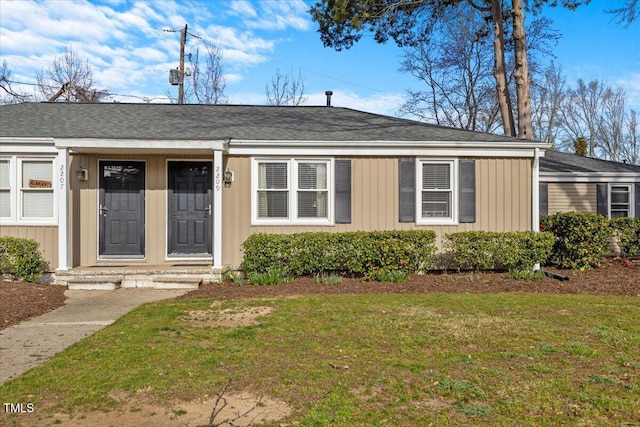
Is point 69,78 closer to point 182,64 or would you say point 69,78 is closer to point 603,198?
point 182,64

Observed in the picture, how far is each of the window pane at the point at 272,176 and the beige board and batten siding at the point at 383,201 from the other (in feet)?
0.86

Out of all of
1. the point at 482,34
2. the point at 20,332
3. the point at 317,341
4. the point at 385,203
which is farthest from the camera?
the point at 482,34

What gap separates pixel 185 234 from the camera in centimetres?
954

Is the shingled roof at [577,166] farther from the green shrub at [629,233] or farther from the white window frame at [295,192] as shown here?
the white window frame at [295,192]

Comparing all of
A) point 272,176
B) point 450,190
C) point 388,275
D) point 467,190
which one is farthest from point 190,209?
point 467,190

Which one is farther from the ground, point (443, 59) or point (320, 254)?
point (443, 59)

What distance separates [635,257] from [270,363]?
444 inches

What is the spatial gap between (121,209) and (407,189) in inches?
229

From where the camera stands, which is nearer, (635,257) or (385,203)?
(385,203)

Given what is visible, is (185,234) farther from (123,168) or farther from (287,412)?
(287,412)

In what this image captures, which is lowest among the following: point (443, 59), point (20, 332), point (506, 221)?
point (20, 332)

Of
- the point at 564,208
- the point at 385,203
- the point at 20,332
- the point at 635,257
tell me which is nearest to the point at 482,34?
the point at 564,208

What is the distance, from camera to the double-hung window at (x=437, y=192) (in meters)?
9.43

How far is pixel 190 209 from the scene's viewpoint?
9.55 meters
